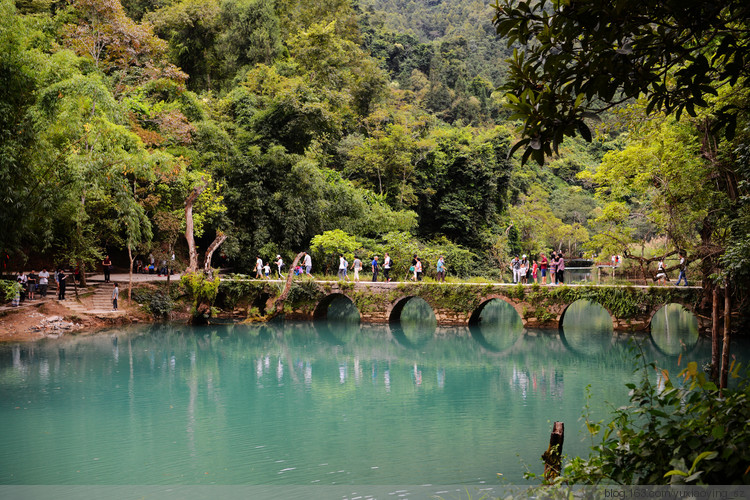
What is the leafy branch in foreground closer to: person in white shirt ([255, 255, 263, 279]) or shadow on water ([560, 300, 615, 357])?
shadow on water ([560, 300, 615, 357])

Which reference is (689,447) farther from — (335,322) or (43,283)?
(43,283)

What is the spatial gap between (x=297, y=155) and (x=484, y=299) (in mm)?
11490

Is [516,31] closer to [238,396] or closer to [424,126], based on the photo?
[238,396]

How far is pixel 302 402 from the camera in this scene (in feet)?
40.1

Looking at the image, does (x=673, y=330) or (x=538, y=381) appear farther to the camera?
(x=673, y=330)

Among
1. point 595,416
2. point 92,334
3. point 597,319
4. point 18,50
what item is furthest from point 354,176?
point 595,416

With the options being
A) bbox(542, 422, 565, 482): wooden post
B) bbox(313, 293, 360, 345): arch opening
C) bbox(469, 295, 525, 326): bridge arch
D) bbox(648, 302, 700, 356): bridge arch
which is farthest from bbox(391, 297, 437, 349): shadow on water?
bbox(542, 422, 565, 482): wooden post

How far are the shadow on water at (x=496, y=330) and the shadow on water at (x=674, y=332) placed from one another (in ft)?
15.8

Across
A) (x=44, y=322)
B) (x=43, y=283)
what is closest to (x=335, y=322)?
(x=44, y=322)

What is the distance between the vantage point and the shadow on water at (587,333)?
18.9m

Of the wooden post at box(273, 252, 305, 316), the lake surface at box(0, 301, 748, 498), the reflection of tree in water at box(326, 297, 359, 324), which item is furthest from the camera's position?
the reflection of tree in water at box(326, 297, 359, 324)

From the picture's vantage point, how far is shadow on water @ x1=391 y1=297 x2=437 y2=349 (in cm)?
2062

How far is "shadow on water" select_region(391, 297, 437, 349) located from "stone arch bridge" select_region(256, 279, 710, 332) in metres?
0.57

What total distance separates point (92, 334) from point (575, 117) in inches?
770
